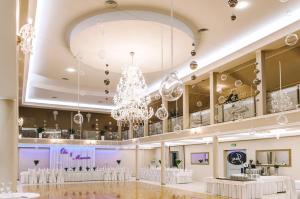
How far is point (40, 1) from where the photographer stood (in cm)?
724

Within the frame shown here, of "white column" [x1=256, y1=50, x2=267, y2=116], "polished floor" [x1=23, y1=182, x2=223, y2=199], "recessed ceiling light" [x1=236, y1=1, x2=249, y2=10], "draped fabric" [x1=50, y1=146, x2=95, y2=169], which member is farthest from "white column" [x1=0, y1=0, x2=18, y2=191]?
"draped fabric" [x1=50, y1=146, x2=95, y2=169]

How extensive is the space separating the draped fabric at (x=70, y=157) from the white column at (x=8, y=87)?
16335mm

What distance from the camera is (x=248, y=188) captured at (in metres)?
10.6

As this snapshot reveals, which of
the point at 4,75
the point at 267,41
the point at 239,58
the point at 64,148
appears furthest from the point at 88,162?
the point at 4,75

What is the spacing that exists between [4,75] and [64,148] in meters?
19.3

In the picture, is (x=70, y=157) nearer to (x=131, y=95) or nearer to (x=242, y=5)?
(x=131, y=95)

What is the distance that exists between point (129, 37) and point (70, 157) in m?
15.9

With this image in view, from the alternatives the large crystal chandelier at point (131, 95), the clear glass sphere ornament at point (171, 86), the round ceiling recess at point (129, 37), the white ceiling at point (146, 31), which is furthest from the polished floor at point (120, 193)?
the clear glass sphere ornament at point (171, 86)

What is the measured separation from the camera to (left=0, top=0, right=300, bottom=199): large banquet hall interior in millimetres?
6320

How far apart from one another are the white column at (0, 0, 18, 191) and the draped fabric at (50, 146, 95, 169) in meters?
16.3

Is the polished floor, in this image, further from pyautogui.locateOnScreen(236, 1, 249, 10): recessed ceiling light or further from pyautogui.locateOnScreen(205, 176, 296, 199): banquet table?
pyautogui.locateOnScreen(236, 1, 249, 10): recessed ceiling light

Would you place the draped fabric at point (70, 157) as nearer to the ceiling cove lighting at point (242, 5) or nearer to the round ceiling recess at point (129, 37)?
the round ceiling recess at point (129, 37)

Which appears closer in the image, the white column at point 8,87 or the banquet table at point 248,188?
the white column at point 8,87

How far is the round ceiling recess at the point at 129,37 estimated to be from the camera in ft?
25.1
